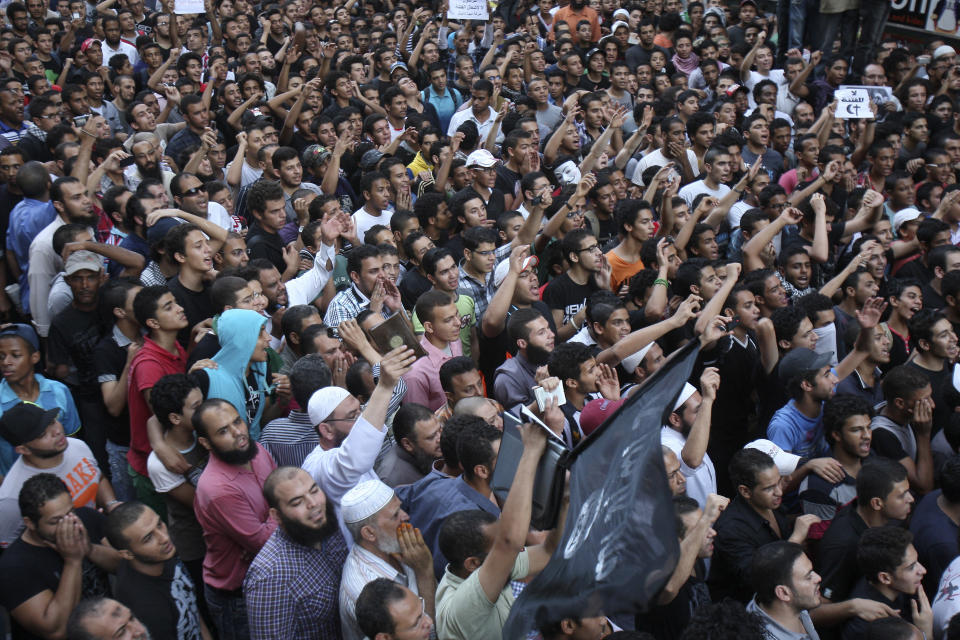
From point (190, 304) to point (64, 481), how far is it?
5.45ft

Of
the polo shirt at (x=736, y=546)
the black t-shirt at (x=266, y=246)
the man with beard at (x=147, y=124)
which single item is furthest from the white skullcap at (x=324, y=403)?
the man with beard at (x=147, y=124)

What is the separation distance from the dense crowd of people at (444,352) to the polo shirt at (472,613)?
1 cm

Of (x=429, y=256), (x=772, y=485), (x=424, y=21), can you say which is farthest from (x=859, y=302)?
(x=424, y=21)

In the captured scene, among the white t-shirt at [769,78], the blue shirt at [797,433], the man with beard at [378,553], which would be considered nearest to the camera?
the man with beard at [378,553]

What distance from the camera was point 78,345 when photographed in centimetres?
580

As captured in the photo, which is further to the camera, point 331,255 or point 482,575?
point 331,255

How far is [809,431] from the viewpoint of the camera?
550cm

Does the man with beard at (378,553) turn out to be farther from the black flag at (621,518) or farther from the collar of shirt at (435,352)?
the collar of shirt at (435,352)

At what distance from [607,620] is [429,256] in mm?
3206

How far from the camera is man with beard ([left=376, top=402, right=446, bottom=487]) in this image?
A: 15.5 ft

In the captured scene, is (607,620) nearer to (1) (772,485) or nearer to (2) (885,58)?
(1) (772,485)

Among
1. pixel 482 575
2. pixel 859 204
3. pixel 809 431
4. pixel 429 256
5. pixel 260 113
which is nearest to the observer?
pixel 482 575

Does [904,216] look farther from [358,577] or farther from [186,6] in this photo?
[186,6]

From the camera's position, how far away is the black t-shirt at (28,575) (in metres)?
3.92
